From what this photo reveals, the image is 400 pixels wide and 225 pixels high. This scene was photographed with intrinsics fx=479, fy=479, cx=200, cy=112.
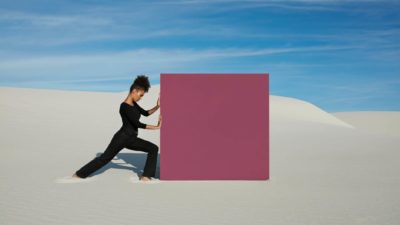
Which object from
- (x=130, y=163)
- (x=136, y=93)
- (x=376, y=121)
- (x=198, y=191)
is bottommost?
(x=198, y=191)

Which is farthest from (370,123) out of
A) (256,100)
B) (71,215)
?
(71,215)

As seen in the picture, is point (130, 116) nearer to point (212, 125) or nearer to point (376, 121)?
point (212, 125)

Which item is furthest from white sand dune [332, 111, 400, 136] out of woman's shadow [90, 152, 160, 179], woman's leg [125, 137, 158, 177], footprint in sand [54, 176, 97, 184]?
footprint in sand [54, 176, 97, 184]

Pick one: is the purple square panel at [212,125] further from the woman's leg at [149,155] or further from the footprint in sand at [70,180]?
the footprint in sand at [70,180]

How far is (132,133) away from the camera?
8227 mm

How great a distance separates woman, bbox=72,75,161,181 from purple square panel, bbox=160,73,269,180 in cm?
22

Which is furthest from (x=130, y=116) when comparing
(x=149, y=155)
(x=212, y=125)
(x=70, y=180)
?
(x=70, y=180)

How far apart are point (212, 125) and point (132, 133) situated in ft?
4.54

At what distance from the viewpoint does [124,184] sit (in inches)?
310

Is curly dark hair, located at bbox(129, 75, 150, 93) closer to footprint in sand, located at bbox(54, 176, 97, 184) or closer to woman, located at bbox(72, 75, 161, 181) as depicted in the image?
woman, located at bbox(72, 75, 161, 181)

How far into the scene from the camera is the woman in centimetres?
800

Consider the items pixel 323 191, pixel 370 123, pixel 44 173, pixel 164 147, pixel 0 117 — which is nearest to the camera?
pixel 323 191

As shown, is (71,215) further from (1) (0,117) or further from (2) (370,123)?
(2) (370,123)

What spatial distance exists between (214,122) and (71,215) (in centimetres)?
338
